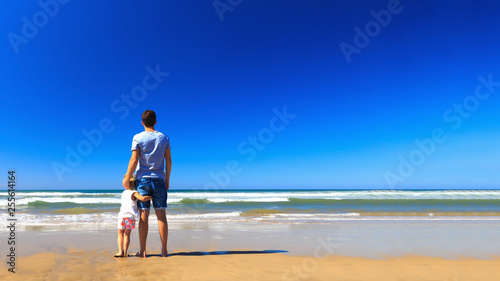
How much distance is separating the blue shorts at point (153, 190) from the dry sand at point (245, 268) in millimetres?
625

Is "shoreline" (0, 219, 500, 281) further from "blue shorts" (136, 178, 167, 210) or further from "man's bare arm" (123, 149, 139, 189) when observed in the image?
"man's bare arm" (123, 149, 139, 189)

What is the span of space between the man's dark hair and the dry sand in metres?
1.56

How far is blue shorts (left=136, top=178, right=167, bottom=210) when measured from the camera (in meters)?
3.50

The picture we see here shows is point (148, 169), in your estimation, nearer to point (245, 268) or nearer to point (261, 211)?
point (245, 268)

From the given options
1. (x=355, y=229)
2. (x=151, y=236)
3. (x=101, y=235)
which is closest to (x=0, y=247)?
(x=101, y=235)

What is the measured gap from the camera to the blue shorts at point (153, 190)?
3502 millimetres

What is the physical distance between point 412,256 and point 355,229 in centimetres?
260

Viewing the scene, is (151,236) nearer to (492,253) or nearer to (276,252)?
(276,252)

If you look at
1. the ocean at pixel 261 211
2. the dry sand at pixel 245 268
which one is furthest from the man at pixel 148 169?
the ocean at pixel 261 211

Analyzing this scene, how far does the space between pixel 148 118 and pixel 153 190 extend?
85 cm

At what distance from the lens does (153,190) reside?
352 centimetres

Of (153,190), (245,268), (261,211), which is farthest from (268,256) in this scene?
(261,211)

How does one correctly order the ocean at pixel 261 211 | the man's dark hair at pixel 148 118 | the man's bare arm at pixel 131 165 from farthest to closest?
the ocean at pixel 261 211 → the man's dark hair at pixel 148 118 → the man's bare arm at pixel 131 165

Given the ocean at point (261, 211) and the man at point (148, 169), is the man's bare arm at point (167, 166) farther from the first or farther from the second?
the ocean at point (261, 211)
